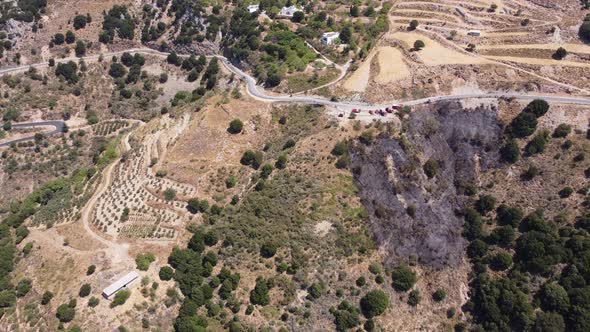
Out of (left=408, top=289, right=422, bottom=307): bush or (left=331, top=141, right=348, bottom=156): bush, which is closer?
(left=408, top=289, right=422, bottom=307): bush

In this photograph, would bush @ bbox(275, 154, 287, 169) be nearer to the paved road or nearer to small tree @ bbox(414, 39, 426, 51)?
small tree @ bbox(414, 39, 426, 51)

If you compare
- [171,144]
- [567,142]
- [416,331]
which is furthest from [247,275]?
[567,142]

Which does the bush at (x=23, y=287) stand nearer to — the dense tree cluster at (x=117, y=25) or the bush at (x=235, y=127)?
the bush at (x=235, y=127)

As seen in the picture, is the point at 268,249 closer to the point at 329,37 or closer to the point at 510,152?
the point at 510,152

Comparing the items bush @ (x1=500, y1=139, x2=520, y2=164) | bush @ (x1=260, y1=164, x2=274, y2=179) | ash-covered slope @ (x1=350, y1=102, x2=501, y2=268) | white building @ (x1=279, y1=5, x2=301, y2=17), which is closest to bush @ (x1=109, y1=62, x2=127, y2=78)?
white building @ (x1=279, y1=5, x2=301, y2=17)

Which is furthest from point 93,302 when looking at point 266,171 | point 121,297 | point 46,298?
point 266,171
